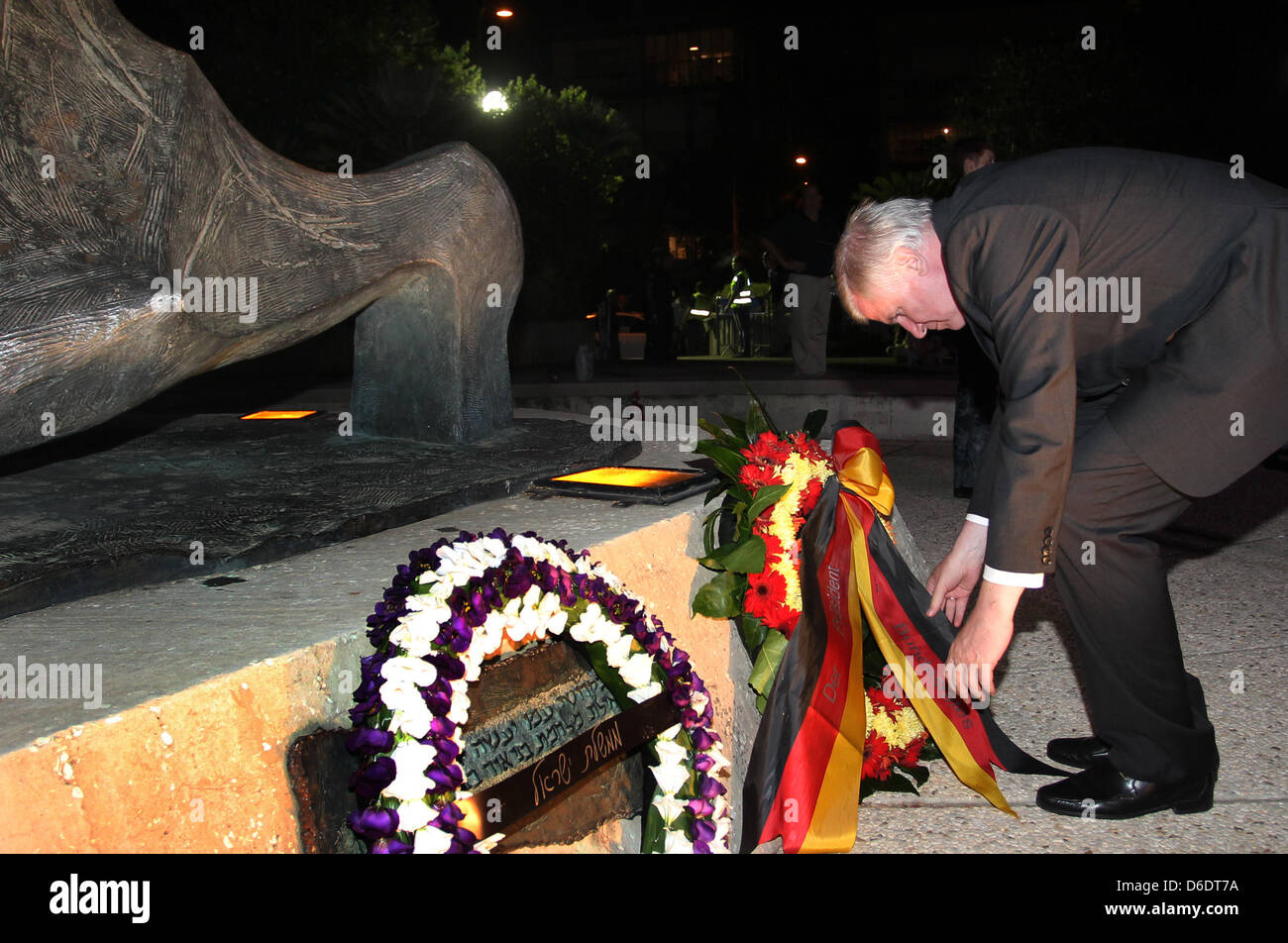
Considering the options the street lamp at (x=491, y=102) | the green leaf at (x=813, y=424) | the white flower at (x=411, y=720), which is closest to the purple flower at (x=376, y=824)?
the white flower at (x=411, y=720)

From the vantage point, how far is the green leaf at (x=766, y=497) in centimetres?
284

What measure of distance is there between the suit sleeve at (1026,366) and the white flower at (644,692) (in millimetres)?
684

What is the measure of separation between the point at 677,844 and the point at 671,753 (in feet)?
0.55

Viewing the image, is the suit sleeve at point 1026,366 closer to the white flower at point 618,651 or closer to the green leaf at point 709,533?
the white flower at point 618,651

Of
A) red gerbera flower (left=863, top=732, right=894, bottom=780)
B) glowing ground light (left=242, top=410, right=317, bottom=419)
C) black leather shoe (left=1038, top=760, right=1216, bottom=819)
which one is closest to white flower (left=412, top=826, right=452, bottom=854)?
red gerbera flower (left=863, top=732, right=894, bottom=780)

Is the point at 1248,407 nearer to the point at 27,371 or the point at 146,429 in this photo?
the point at 27,371

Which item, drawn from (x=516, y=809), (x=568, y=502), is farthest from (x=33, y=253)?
(x=516, y=809)

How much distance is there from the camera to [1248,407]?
229 centimetres

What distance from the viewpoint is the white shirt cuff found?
2.15 metres

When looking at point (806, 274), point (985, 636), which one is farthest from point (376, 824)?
point (806, 274)

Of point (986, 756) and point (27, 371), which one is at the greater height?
point (27, 371)

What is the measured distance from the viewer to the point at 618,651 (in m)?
2.15

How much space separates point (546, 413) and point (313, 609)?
296cm

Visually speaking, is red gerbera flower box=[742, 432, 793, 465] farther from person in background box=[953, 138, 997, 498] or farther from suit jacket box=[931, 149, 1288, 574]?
person in background box=[953, 138, 997, 498]
